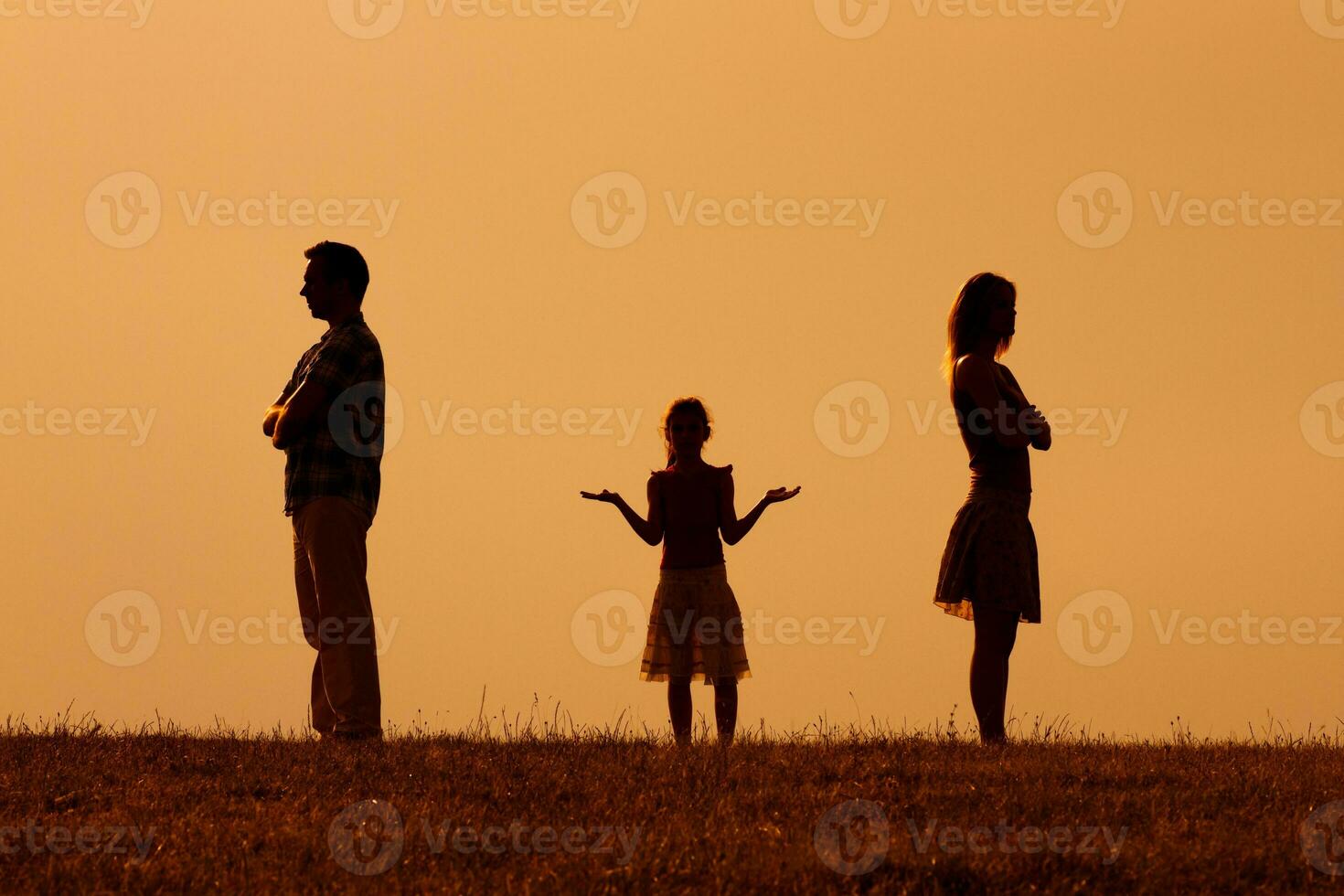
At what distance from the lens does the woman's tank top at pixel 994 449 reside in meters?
9.48

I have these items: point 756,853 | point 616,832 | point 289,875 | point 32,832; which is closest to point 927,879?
point 756,853

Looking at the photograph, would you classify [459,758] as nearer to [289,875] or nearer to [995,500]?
[289,875]

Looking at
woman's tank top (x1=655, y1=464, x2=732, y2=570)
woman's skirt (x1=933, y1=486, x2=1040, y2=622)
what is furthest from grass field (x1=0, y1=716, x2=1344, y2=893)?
woman's tank top (x1=655, y1=464, x2=732, y2=570)

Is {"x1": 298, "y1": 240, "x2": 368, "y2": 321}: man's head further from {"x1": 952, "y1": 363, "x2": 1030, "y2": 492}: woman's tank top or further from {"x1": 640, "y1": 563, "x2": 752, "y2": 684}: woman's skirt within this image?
{"x1": 952, "y1": 363, "x2": 1030, "y2": 492}: woman's tank top

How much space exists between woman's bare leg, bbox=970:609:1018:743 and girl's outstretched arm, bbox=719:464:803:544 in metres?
1.64

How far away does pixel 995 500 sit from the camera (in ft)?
31.1

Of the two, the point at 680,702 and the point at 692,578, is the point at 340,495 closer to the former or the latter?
the point at 692,578

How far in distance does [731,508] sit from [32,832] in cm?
484

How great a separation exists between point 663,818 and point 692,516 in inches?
137

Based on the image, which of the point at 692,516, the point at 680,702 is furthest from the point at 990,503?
the point at 680,702

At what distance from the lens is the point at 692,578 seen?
10547 millimetres

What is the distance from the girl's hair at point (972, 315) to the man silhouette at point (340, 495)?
348 cm

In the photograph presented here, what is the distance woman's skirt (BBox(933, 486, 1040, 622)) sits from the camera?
938 cm

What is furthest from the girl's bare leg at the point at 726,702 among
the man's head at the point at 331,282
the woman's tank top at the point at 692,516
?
the man's head at the point at 331,282
